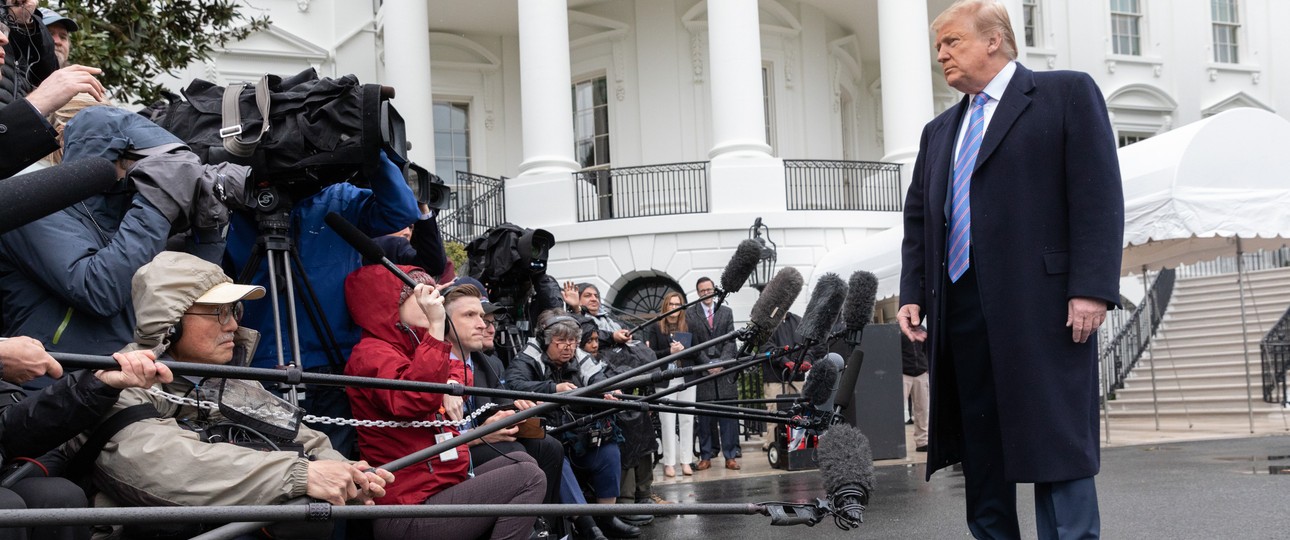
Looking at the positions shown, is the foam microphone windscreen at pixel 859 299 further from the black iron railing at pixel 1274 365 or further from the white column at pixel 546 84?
the white column at pixel 546 84

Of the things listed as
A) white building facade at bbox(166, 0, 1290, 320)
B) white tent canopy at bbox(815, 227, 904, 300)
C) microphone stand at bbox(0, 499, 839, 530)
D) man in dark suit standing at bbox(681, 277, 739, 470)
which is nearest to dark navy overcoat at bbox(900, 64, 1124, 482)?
microphone stand at bbox(0, 499, 839, 530)

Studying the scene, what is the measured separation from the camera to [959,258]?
441 cm

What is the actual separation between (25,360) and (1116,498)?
23.5 feet

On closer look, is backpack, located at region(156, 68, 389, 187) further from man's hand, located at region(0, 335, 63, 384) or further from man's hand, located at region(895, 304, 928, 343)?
man's hand, located at region(895, 304, 928, 343)

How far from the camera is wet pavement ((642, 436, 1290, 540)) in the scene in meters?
7.01

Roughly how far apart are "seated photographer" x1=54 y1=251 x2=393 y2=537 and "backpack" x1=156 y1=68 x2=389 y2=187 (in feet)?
2.01

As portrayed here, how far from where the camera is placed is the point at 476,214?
2380 cm

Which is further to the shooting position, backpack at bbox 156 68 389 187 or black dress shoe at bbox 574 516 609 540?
black dress shoe at bbox 574 516 609 540

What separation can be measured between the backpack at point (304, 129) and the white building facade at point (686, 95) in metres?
15.5

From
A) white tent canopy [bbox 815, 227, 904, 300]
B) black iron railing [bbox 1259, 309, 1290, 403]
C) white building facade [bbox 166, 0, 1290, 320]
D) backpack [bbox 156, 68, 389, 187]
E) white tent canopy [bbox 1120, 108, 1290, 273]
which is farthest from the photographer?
white building facade [bbox 166, 0, 1290, 320]

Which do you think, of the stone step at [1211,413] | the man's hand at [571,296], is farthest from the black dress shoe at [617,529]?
the stone step at [1211,413]

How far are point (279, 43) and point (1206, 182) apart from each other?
19410 mm

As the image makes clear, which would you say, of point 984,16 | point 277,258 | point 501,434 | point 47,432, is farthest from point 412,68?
point 47,432

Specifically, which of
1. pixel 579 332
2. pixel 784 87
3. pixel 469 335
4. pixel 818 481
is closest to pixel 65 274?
pixel 469 335
